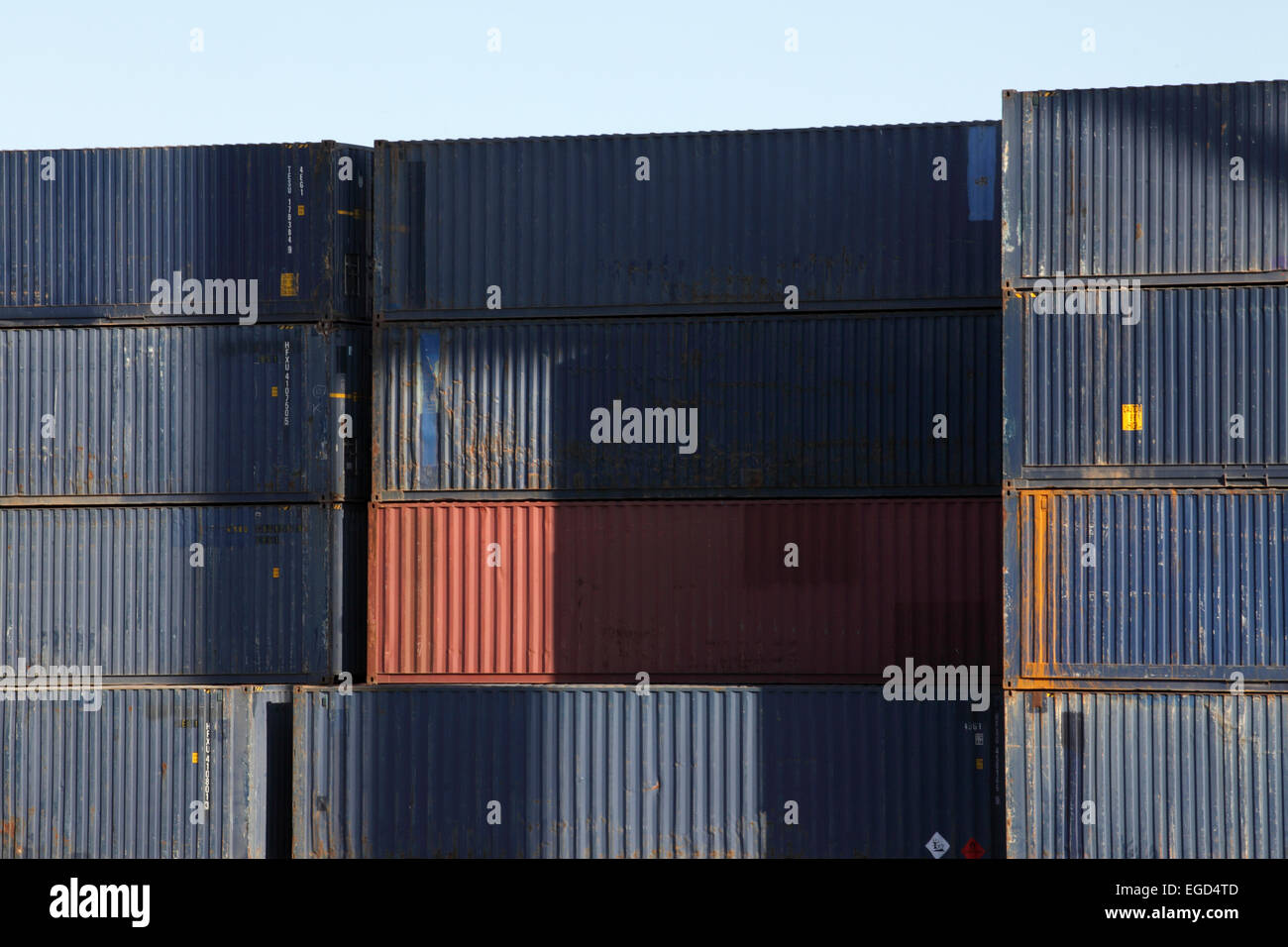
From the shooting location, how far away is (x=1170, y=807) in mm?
16562

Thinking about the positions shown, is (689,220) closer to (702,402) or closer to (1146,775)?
(702,402)

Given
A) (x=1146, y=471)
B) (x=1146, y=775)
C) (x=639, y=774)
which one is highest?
(x=1146, y=471)

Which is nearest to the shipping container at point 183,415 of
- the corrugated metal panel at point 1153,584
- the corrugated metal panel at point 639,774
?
Result: the corrugated metal panel at point 639,774

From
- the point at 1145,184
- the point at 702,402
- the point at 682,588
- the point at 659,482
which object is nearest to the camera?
the point at 1145,184

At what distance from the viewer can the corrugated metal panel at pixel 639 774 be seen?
18406 mm

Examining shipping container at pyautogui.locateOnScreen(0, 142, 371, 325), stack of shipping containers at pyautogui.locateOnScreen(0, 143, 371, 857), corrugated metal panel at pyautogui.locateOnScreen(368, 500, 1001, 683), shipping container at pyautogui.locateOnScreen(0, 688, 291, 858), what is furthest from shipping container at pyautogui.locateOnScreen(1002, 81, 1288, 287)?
shipping container at pyautogui.locateOnScreen(0, 688, 291, 858)

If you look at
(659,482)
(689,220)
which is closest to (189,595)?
(659,482)

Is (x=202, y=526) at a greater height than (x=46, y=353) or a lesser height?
lesser

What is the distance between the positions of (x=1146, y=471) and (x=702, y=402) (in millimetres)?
6572

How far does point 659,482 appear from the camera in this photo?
20.5 meters

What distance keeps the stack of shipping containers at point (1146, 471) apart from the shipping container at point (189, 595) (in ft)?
33.1

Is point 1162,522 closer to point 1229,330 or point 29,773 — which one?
point 1229,330

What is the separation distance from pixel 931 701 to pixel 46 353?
14.4 meters

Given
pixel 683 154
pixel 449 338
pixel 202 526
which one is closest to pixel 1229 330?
pixel 683 154
